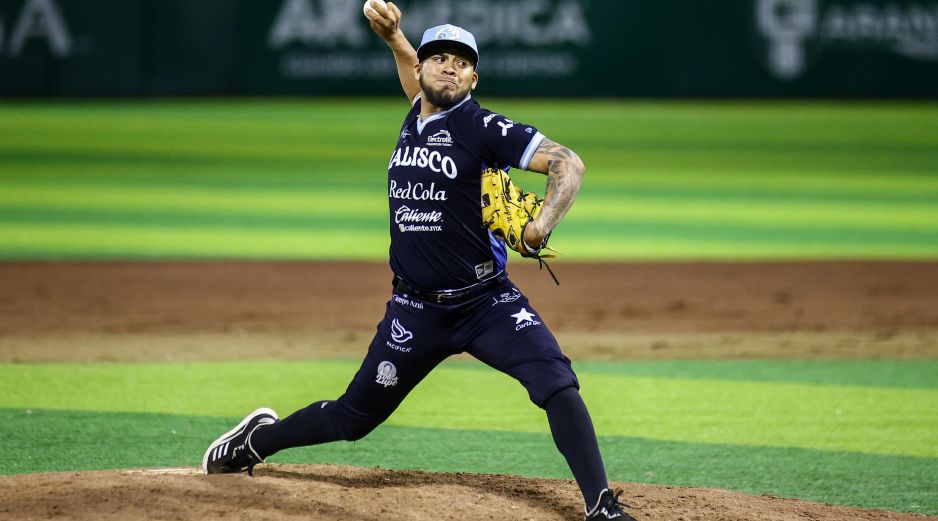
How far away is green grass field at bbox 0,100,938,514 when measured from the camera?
22.1 feet

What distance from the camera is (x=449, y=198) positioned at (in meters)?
5.04

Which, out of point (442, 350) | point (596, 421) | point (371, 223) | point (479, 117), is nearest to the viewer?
point (479, 117)

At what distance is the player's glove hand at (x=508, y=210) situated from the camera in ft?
15.7

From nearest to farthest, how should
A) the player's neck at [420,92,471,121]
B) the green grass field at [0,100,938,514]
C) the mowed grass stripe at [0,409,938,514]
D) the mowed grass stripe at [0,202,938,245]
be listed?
1. the player's neck at [420,92,471,121]
2. the mowed grass stripe at [0,409,938,514]
3. the green grass field at [0,100,938,514]
4. the mowed grass stripe at [0,202,938,245]

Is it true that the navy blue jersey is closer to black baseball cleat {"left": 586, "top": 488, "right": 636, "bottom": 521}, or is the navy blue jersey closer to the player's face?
the player's face

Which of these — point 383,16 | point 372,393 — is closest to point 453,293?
point 372,393

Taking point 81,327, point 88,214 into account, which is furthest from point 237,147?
point 81,327

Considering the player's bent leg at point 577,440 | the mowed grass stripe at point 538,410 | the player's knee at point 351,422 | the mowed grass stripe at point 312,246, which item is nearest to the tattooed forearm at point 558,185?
the player's bent leg at point 577,440

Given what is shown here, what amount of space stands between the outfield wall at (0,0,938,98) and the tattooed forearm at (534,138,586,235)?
2100 centimetres

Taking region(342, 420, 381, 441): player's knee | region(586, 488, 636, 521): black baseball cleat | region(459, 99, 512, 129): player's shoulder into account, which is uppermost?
region(459, 99, 512, 129): player's shoulder

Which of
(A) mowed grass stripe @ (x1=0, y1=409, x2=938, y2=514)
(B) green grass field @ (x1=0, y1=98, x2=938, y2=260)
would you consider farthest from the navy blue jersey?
(B) green grass field @ (x1=0, y1=98, x2=938, y2=260)

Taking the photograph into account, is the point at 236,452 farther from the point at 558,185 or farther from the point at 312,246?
the point at 312,246

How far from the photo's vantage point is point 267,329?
33.9ft

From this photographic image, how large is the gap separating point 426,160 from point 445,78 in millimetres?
333
